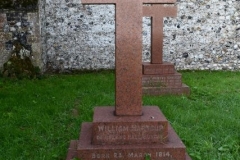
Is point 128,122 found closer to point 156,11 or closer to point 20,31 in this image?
point 156,11

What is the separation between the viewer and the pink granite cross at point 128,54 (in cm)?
391

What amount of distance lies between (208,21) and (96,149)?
9.25 metres

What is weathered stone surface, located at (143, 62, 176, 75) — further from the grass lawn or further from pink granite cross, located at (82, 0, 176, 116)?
pink granite cross, located at (82, 0, 176, 116)

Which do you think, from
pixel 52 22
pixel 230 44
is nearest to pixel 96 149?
pixel 52 22

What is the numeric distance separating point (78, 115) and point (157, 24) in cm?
315

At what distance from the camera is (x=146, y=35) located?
1213cm

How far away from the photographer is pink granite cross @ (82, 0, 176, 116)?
12.8ft

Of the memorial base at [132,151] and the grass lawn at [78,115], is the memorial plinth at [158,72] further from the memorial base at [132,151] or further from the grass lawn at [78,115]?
the memorial base at [132,151]

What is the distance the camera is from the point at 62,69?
12.3 meters

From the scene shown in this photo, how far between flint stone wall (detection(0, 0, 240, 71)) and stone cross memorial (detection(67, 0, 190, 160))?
26.6ft

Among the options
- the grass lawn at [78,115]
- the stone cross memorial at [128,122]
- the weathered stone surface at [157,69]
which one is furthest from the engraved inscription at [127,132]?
the weathered stone surface at [157,69]

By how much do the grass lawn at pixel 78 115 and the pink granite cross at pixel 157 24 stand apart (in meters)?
1.07

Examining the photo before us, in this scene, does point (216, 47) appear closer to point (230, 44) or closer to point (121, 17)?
point (230, 44)

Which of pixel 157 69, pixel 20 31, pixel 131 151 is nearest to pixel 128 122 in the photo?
pixel 131 151
